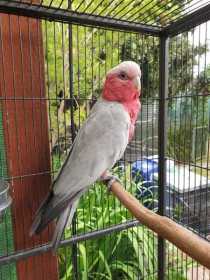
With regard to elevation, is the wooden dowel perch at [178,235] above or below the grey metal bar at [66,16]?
below

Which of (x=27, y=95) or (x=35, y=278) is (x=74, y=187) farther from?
(x=35, y=278)

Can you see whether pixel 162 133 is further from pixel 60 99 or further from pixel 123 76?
pixel 60 99

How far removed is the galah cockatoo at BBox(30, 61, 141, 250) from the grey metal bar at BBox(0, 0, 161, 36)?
153 millimetres

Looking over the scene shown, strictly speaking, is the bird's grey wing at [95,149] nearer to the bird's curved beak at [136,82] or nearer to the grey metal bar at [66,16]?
the bird's curved beak at [136,82]

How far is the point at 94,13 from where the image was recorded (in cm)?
98

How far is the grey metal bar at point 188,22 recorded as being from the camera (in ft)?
2.87

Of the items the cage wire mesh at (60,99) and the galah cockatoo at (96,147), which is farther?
the cage wire mesh at (60,99)

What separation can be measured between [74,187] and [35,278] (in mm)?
669

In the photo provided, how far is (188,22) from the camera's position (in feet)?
3.10

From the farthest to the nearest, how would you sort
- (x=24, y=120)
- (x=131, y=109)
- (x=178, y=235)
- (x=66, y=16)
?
(x=24, y=120) < (x=131, y=109) < (x=66, y=16) < (x=178, y=235)

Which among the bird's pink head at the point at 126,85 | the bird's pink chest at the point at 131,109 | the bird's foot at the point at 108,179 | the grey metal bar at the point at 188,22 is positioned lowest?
the bird's foot at the point at 108,179

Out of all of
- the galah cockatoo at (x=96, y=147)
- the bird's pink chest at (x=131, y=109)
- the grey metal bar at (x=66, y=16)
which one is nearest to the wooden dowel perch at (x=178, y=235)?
the galah cockatoo at (x=96, y=147)

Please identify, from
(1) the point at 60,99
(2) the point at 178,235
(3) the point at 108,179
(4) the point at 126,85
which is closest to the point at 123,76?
(4) the point at 126,85

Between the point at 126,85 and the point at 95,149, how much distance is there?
0.26 metres
